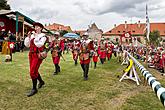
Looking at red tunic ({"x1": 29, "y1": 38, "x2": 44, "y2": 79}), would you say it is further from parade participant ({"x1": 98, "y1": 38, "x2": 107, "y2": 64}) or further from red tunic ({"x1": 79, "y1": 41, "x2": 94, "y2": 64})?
parade participant ({"x1": 98, "y1": 38, "x2": 107, "y2": 64})

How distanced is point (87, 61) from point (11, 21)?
2225cm

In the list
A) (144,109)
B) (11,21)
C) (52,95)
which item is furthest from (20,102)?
(11,21)

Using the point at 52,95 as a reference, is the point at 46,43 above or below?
above

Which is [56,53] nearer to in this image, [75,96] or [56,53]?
[56,53]

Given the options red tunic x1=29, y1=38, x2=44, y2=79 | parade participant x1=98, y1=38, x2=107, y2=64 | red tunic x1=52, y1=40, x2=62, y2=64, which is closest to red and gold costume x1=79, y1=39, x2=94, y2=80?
red tunic x1=52, y1=40, x2=62, y2=64

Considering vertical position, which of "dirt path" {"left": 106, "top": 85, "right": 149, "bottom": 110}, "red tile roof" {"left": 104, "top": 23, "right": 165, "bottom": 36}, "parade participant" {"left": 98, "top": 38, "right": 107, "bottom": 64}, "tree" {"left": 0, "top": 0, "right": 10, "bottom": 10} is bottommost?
"dirt path" {"left": 106, "top": 85, "right": 149, "bottom": 110}

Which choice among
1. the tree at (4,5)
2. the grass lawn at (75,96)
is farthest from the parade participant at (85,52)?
the tree at (4,5)

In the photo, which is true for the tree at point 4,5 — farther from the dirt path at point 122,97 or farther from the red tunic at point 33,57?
the red tunic at point 33,57

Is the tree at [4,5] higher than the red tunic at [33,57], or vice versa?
the tree at [4,5]

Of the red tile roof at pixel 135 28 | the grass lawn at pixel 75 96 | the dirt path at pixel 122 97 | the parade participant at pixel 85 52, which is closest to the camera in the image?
the grass lawn at pixel 75 96

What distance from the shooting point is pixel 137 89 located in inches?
322

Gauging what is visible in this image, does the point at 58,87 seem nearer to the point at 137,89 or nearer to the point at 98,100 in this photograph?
the point at 98,100

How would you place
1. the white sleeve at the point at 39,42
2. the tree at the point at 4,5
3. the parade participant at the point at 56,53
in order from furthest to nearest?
the tree at the point at 4,5 → the parade participant at the point at 56,53 → the white sleeve at the point at 39,42

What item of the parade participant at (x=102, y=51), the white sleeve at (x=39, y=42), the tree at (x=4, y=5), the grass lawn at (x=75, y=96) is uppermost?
the tree at (x=4, y=5)
